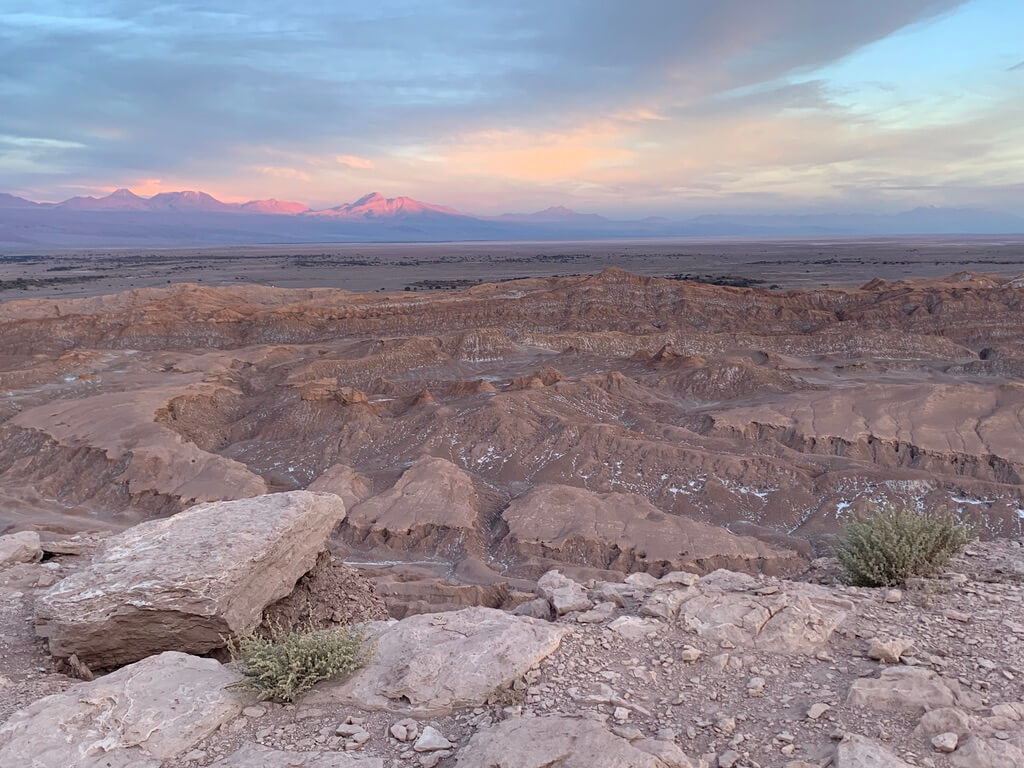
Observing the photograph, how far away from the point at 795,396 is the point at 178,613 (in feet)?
95.3

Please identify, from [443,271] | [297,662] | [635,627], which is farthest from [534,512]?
[443,271]

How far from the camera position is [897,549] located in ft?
24.2

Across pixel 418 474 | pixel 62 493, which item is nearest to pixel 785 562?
pixel 418 474

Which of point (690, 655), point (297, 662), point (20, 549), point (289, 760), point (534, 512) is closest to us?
point (289, 760)

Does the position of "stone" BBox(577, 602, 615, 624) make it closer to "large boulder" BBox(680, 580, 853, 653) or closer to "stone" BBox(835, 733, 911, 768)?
"large boulder" BBox(680, 580, 853, 653)

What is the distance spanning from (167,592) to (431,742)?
3160mm

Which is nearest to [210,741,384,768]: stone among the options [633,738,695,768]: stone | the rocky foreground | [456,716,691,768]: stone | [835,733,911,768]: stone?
the rocky foreground

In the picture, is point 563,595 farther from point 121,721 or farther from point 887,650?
point 121,721

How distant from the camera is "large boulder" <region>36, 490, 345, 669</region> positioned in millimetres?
6523

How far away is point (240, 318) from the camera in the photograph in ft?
181

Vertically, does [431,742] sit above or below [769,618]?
below

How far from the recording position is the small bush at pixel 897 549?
24.0ft

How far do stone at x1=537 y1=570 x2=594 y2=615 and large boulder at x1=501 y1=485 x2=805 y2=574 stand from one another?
38.0 ft

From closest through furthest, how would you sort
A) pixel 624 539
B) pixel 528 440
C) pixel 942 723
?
pixel 942 723
pixel 624 539
pixel 528 440
